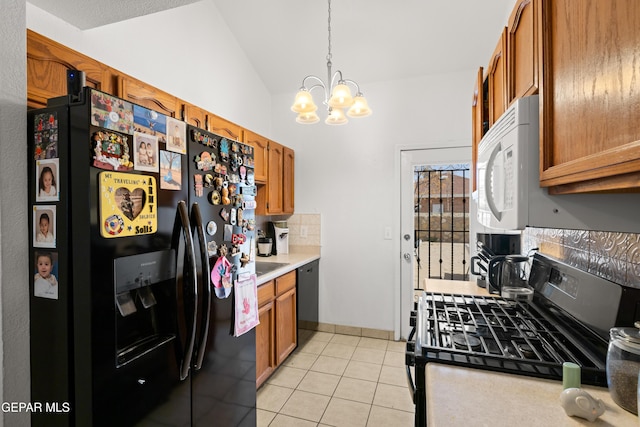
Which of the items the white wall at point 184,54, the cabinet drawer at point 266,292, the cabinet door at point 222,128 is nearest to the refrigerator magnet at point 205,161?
the cabinet door at point 222,128

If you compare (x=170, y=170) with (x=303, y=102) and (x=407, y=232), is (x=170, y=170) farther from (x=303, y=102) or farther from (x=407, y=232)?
(x=407, y=232)

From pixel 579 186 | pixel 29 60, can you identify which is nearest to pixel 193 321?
pixel 29 60

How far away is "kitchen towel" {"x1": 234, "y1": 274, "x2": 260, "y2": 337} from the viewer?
1.63 metres

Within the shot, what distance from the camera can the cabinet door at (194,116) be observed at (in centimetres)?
201

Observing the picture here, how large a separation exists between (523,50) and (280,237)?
2666 millimetres

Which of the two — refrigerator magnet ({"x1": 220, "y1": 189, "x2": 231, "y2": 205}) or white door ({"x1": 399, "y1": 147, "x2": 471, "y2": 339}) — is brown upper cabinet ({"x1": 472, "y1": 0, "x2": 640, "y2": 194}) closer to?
refrigerator magnet ({"x1": 220, "y1": 189, "x2": 231, "y2": 205})

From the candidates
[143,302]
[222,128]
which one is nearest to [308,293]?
[222,128]

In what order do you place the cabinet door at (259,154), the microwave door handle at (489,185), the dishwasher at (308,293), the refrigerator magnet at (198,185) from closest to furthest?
the microwave door handle at (489,185) < the refrigerator magnet at (198,185) < the cabinet door at (259,154) < the dishwasher at (308,293)

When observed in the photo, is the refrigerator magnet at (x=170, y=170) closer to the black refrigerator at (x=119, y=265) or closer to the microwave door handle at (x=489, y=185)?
the black refrigerator at (x=119, y=265)

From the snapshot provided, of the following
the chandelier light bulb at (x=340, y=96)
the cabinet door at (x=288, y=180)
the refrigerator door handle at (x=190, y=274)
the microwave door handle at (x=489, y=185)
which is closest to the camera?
the microwave door handle at (x=489, y=185)

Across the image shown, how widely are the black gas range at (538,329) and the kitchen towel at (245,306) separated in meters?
→ 0.86

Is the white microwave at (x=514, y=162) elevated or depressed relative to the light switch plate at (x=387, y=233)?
elevated

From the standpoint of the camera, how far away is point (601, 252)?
1170 mm

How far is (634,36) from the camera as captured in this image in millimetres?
512
